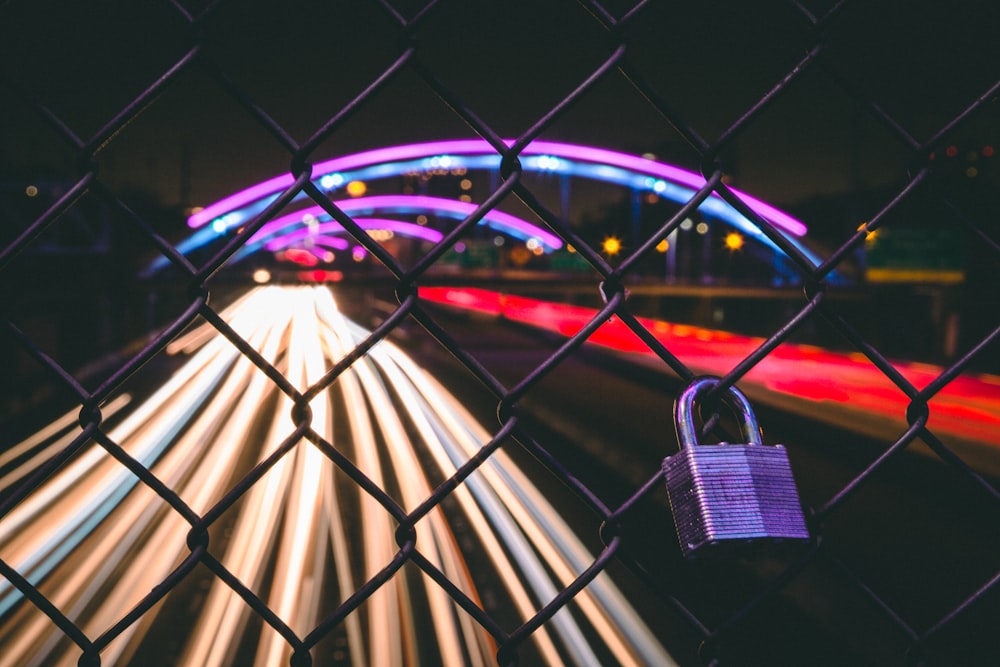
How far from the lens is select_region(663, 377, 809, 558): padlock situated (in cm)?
104

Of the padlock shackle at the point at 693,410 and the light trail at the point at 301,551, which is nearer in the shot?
the padlock shackle at the point at 693,410

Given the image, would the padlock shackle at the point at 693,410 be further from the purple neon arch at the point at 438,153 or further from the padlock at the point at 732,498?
the purple neon arch at the point at 438,153

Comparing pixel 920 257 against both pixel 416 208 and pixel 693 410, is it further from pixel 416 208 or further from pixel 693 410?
pixel 416 208

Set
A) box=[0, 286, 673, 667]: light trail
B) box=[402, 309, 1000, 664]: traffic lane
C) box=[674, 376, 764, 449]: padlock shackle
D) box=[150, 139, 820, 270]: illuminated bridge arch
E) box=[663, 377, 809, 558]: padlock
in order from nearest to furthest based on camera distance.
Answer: box=[663, 377, 809, 558]: padlock, box=[674, 376, 764, 449]: padlock shackle, box=[0, 286, 673, 667]: light trail, box=[402, 309, 1000, 664]: traffic lane, box=[150, 139, 820, 270]: illuminated bridge arch

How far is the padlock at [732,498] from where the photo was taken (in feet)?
3.43

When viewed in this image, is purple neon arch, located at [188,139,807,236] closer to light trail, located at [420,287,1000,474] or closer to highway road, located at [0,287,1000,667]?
light trail, located at [420,287,1000,474]

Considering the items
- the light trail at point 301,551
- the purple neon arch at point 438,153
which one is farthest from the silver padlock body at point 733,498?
the purple neon arch at point 438,153

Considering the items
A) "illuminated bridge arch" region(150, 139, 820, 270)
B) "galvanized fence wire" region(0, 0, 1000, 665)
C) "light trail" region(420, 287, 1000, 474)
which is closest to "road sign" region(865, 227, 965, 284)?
"light trail" region(420, 287, 1000, 474)

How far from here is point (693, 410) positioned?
3.94 ft

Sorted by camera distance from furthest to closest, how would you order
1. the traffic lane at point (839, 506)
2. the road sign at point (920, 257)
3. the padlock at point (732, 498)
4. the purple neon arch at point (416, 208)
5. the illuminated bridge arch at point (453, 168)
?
the purple neon arch at point (416, 208) < the illuminated bridge arch at point (453, 168) < the road sign at point (920, 257) < the traffic lane at point (839, 506) < the padlock at point (732, 498)

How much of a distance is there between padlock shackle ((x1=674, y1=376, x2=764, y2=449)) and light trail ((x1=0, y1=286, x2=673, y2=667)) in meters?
1.09

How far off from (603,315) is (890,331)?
137 ft

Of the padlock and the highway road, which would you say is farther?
the highway road

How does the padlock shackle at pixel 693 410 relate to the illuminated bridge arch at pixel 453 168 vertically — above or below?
below
